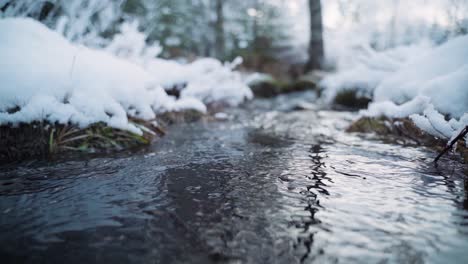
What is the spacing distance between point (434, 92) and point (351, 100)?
3255mm

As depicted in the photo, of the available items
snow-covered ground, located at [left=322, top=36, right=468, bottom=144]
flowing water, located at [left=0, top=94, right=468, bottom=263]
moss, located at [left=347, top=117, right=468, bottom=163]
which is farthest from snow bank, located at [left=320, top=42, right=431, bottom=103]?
flowing water, located at [left=0, top=94, right=468, bottom=263]

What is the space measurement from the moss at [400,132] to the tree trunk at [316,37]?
269 inches

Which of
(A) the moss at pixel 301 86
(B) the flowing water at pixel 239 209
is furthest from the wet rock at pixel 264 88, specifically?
(B) the flowing water at pixel 239 209

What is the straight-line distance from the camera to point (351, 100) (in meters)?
5.16

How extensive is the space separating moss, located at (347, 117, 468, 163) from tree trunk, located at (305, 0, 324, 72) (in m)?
6.84

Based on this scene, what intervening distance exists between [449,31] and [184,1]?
10.3 m

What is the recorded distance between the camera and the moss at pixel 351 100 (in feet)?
16.2

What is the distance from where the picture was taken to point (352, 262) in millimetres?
778

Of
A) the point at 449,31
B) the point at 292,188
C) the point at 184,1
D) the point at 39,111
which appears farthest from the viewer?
the point at 184,1

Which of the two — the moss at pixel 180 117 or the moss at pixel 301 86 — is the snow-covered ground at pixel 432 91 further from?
the moss at pixel 301 86

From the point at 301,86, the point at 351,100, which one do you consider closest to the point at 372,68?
the point at 351,100

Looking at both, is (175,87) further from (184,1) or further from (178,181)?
(184,1)

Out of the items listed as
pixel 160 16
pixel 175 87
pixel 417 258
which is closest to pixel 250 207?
pixel 417 258

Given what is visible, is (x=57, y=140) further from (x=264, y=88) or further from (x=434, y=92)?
(x=264, y=88)
